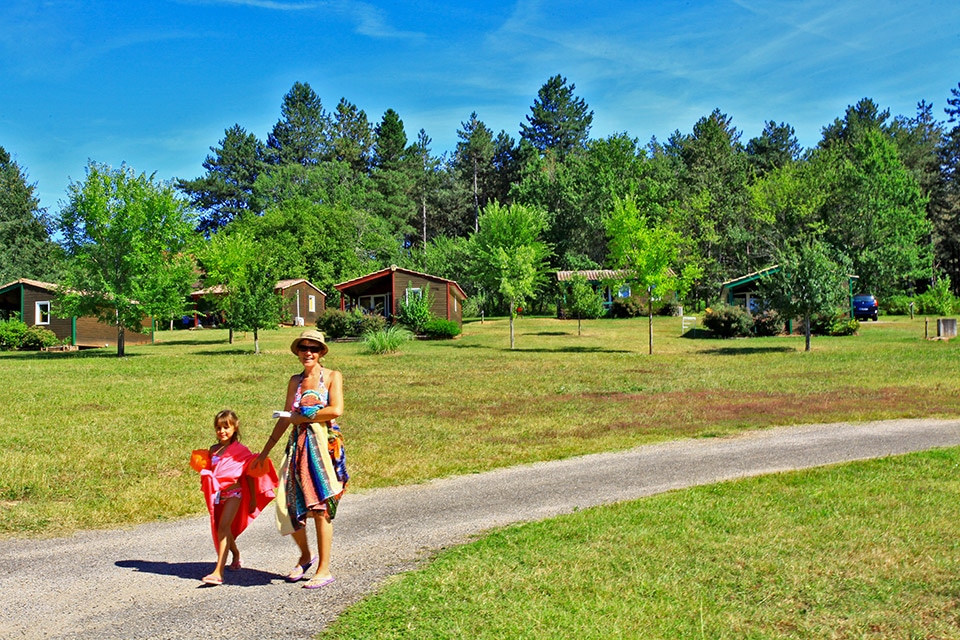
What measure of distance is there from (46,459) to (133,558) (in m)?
5.58

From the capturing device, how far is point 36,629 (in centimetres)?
524

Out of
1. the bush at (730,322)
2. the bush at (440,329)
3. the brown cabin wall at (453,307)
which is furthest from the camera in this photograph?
the brown cabin wall at (453,307)

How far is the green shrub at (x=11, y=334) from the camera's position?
39375 mm

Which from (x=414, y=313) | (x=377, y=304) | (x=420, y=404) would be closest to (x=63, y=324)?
(x=377, y=304)

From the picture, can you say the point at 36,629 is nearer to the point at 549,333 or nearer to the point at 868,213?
the point at 549,333

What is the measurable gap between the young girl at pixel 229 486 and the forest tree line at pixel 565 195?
34169 millimetres

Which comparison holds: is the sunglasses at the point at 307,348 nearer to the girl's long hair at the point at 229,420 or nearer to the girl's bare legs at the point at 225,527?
the girl's long hair at the point at 229,420

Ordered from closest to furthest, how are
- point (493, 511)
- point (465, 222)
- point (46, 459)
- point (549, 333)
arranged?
point (493, 511) → point (46, 459) → point (549, 333) → point (465, 222)

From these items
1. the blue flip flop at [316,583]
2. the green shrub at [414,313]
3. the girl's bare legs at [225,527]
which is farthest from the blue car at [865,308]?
the girl's bare legs at [225,527]

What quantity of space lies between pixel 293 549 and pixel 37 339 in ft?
126

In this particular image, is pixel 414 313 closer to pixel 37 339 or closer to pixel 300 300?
pixel 37 339

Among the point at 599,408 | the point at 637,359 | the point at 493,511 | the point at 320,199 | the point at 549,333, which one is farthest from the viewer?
the point at 320,199

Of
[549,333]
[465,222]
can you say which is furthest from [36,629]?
[465,222]

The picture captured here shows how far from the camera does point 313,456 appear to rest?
235 inches
